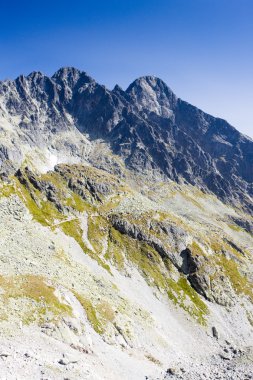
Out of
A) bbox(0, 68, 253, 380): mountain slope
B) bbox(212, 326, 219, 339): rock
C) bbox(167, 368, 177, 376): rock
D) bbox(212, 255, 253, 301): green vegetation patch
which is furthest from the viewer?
bbox(212, 255, 253, 301): green vegetation patch

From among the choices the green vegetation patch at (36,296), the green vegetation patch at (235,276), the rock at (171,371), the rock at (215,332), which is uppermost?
the green vegetation patch at (235,276)

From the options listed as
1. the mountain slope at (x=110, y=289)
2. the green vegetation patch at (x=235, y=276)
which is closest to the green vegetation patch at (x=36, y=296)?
the mountain slope at (x=110, y=289)

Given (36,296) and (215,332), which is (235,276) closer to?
(215,332)

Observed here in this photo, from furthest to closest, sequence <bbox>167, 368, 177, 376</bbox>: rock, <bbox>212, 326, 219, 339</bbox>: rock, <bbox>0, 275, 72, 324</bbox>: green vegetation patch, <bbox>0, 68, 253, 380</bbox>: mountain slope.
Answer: <bbox>212, 326, 219, 339</bbox>: rock, <bbox>167, 368, 177, 376</bbox>: rock, <bbox>0, 275, 72, 324</bbox>: green vegetation patch, <bbox>0, 68, 253, 380</bbox>: mountain slope

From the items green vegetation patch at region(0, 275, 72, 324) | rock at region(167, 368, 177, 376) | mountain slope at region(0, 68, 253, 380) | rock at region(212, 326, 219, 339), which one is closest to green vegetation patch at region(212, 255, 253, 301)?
mountain slope at region(0, 68, 253, 380)

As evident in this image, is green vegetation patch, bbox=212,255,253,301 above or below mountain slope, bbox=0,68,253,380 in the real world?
above

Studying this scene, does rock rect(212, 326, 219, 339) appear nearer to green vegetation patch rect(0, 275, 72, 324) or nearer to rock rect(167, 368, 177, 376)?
rock rect(167, 368, 177, 376)

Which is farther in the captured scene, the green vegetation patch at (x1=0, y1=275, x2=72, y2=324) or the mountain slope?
the green vegetation patch at (x1=0, y1=275, x2=72, y2=324)

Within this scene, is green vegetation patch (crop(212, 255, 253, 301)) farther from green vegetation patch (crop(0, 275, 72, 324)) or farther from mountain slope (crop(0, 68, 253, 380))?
green vegetation patch (crop(0, 275, 72, 324))

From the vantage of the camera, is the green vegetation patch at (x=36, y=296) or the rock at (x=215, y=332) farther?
the rock at (x=215, y=332)

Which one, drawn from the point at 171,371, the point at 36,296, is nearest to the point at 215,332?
the point at 171,371

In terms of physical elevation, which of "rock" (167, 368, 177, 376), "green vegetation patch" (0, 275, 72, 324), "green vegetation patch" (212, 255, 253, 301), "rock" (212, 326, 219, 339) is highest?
"green vegetation patch" (212, 255, 253, 301)

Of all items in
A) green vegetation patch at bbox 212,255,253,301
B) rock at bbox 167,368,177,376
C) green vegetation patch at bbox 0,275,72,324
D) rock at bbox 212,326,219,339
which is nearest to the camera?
green vegetation patch at bbox 0,275,72,324

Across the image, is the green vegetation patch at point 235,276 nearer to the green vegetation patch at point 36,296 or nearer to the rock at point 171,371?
the rock at point 171,371
